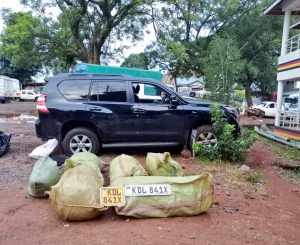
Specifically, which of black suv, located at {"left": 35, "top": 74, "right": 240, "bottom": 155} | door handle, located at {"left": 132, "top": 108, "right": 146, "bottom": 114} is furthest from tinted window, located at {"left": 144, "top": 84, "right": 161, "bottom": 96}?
door handle, located at {"left": 132, "top": 108, "right": 146, "bottom": 114}

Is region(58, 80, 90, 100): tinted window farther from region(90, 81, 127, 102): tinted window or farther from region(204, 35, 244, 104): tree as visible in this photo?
region(204, 35, 244, 104): tree

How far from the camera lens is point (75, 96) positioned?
7.41m

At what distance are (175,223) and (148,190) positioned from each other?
19.5 inches

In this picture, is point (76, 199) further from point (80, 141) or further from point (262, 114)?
point (262, 114)

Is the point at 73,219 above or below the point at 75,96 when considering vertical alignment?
below

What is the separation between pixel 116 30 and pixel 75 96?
18.9 metres

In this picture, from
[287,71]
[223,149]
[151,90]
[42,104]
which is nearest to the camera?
[42,104]

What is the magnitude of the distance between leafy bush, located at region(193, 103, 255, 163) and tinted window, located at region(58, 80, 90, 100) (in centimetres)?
260

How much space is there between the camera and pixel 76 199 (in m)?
3.97

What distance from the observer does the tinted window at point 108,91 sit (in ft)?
24.4

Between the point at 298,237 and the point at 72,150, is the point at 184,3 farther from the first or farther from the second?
the point at 298,237

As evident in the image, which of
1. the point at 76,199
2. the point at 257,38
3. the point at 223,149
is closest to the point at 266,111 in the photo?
the point at 257,38

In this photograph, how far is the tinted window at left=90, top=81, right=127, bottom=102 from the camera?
24.4 feet

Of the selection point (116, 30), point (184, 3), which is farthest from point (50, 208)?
point (116, 30)
